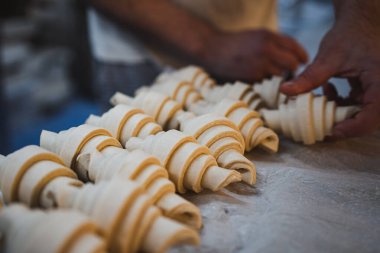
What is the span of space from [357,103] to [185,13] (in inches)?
41.1

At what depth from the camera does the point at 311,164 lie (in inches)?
45.1

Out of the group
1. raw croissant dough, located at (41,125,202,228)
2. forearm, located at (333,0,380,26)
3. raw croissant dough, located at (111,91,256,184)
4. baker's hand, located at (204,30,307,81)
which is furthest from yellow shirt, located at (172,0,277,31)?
raw croissant dough, located at (41,125,202,228)

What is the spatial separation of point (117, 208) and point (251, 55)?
128cm

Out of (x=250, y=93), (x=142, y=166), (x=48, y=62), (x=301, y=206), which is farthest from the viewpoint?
(x=48, y=62)

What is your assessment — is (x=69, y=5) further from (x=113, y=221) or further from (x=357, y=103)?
(x=113, y=221)

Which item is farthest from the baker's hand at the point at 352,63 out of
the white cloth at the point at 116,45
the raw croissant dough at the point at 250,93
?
the white cloth at the point at 116,45

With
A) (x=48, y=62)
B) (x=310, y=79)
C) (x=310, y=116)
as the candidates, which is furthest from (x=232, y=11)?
(x=48, y=62)

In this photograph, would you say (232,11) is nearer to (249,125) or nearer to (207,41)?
(207,41)

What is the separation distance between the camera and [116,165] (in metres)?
0.85

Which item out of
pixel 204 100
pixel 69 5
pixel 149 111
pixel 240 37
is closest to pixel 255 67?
pixel 240 37

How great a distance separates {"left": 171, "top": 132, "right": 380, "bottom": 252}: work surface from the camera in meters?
0.82

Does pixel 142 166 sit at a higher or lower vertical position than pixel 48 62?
lower

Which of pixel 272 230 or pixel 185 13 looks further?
pixel 185 13

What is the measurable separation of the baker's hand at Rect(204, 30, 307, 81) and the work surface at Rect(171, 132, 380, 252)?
0.66 metres
